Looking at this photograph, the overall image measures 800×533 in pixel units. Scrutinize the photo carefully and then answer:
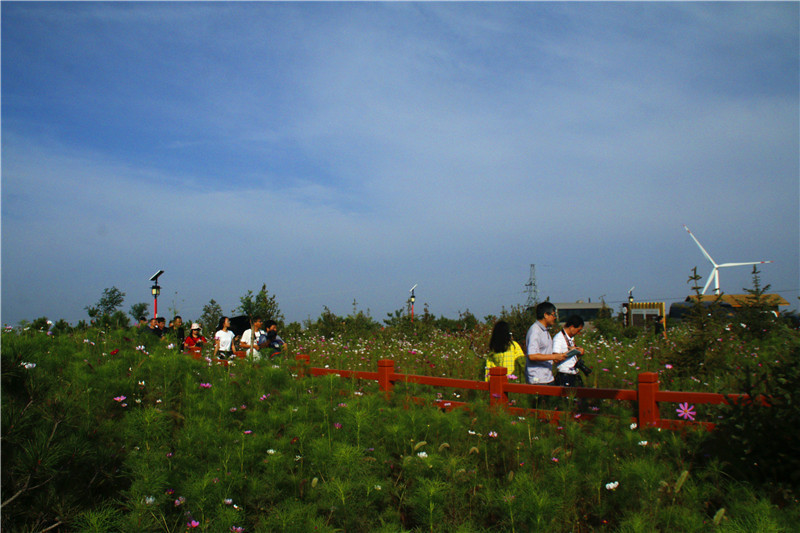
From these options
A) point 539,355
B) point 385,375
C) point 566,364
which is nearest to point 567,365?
point 566,364

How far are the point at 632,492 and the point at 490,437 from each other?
1.34 m

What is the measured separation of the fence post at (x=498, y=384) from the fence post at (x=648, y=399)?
1.35 m

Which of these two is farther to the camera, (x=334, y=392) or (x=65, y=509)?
(x=334, y=392)

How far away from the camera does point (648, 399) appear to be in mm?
4957

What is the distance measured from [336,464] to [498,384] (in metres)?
2.62

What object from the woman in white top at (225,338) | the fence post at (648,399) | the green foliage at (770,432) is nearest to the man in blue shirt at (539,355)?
the fence post at (648,399)

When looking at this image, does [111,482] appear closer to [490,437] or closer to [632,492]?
[490,437]

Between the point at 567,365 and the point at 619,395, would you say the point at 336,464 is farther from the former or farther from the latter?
the point at 567,365

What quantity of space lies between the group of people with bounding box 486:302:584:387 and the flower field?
2.78ft

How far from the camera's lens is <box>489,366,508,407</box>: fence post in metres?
5.75

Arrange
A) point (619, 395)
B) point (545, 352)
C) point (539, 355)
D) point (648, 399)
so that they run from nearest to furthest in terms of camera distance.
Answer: point (648, 399) → point (619, 395) → point (539, 355) → point (545, 352)

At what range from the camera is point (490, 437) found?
466 cm

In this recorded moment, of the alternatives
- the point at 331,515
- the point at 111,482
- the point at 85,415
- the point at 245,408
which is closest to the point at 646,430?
the point at 331,515

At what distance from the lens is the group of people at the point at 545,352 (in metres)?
6.14
